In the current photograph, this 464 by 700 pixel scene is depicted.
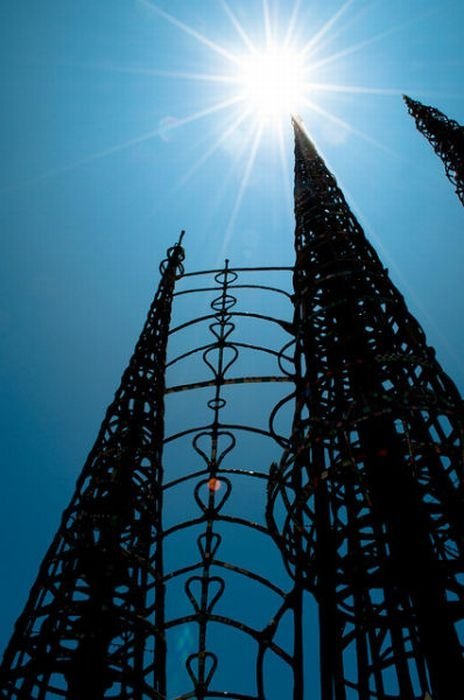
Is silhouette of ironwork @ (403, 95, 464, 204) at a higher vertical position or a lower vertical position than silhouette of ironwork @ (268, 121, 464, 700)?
higher

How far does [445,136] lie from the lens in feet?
65.4

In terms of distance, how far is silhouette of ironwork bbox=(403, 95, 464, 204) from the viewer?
60.8 feet

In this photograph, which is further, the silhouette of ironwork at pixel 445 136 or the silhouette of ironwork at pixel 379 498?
the silhouette of ironwork at pixel 445 136

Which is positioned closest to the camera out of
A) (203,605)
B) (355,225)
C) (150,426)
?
(203,605)

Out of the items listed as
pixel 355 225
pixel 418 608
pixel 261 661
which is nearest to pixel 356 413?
pixel 418 608

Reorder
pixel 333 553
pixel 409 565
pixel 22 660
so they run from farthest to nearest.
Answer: pixel 333 553
pixel 22 660
pixel 409 565

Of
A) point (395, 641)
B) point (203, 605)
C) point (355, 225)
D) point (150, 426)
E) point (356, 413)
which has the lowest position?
point (395, 641)

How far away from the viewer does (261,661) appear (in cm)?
493

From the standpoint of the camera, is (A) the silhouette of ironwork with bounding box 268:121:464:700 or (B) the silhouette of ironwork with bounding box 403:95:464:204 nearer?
(A) the silhouette of ironwork with bounding box 268:121:464:700

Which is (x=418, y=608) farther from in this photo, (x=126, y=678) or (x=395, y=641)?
(x=126, y=678)

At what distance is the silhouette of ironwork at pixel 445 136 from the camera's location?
18.5 meters

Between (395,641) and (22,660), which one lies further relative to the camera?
(22,660)

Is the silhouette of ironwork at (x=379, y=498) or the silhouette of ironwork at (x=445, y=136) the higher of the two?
the silhouette of ironwork at (x=445, y=136)

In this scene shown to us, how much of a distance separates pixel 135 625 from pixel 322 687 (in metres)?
1.96
